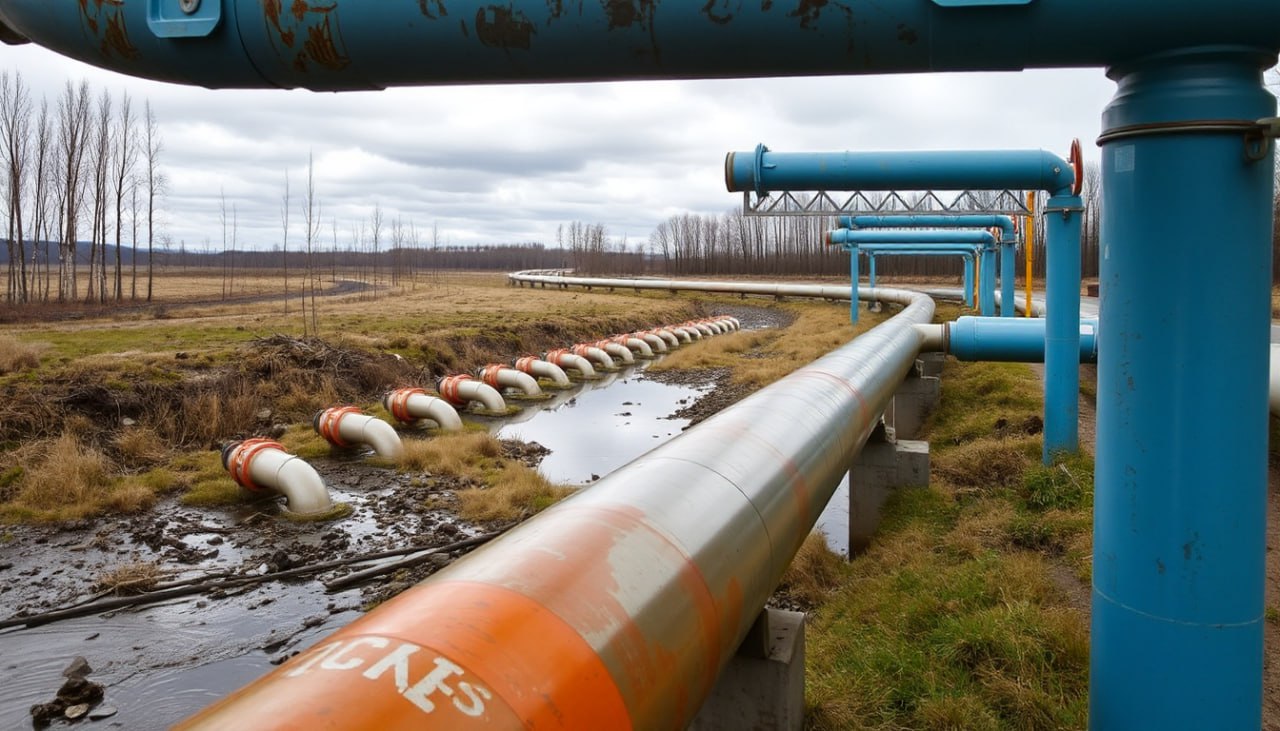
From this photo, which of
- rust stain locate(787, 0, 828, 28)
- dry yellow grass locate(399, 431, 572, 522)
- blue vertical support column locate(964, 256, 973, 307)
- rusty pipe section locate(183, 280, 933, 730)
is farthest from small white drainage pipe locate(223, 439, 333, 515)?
blue vertical support column locate(964, 256, 973, 307)

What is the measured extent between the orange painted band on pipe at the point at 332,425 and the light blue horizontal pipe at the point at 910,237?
11870 mm

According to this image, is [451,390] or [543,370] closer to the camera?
[451,390]

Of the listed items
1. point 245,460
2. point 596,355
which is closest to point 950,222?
point 596,355

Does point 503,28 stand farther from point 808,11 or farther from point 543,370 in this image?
point 543,370

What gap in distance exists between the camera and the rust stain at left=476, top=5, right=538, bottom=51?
201 centimetres

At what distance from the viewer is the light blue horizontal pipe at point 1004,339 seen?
7637mm

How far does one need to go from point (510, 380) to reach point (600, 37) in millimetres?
13203

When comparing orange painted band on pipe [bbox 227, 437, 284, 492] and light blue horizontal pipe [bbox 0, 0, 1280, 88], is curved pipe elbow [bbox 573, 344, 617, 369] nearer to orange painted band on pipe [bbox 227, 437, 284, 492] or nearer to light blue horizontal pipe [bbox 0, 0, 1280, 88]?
orange painted band on pipe [bbox 227, 437, 284, 492]

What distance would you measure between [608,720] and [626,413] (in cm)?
1229

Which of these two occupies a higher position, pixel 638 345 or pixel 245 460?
pixel 638 345

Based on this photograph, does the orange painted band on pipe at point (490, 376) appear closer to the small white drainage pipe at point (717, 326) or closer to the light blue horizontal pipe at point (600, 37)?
the small white drainage pipe at point (717, 326)

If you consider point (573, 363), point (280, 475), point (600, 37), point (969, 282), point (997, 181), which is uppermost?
point (969, 282)

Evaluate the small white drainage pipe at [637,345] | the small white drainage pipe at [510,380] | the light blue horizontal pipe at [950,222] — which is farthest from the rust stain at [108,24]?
the small white drainage pipe at [637,345]

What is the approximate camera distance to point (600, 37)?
2004 mm
